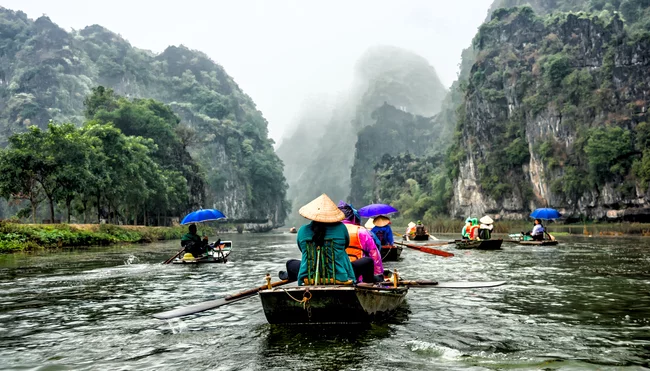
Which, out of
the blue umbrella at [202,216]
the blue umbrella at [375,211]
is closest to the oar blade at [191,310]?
the blue umbrella at [375,211]

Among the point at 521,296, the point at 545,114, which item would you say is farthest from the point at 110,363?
the point at 545,114

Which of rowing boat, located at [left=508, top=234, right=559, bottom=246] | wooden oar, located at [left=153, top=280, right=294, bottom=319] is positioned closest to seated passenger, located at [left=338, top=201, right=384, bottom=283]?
wooden oar, located at [left=153, top=280, right=294, bottom=319]

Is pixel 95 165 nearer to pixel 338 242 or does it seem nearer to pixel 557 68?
pixel 338 242

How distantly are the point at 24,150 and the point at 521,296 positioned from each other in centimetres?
2780

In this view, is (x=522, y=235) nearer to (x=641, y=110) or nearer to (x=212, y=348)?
(x=212, y=348)

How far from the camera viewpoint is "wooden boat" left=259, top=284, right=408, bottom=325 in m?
6.02

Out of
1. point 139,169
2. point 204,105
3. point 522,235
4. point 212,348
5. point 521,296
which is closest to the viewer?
point 212,348

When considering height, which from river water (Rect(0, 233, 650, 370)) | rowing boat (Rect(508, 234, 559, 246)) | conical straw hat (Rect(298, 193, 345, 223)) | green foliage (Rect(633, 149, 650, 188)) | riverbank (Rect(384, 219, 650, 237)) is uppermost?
green foliage (Rect(633, 149, 650, 188))

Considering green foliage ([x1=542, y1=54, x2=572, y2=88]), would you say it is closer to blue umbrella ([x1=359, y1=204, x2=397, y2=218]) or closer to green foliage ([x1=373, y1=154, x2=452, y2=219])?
green foliage ([x1=373, y1=154, x2=452, y2=219])

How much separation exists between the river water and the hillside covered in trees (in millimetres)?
46588

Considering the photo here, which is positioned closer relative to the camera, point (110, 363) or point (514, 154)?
point (110, 363)

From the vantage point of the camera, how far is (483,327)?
260 inches

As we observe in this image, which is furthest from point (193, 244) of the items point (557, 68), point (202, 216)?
point (557, 68)

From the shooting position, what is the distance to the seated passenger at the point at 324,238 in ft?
20.8
